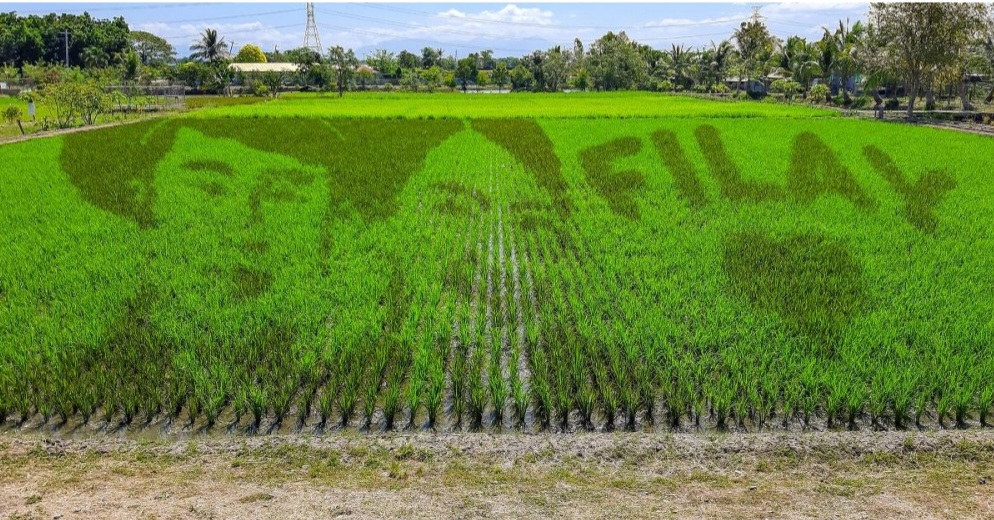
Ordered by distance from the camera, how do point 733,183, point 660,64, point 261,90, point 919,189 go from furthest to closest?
1. point 660,64
2. point 261,90
3. point 733,183
4. point 919,189

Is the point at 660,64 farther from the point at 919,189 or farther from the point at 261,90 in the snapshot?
the point at 919,189

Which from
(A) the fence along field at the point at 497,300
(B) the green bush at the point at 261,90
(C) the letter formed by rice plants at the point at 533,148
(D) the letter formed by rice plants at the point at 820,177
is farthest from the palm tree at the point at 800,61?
(B) the green bush at the point at 261,90

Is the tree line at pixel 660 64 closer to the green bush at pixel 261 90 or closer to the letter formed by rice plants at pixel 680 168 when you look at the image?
the green bush at pixel 261 90

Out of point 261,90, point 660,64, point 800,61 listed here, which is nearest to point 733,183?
point 800,61

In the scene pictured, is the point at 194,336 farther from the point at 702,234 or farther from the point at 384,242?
the point at 702,234

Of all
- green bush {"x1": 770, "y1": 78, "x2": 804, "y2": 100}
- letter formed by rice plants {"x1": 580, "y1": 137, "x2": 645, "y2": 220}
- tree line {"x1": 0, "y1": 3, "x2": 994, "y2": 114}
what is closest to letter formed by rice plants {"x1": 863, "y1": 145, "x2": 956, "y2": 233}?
letter formed by rice plants {"x1": 580, "y1": 137, "x2": 645, "y2": 220}

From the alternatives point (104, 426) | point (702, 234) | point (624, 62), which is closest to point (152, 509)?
point (104, 426)

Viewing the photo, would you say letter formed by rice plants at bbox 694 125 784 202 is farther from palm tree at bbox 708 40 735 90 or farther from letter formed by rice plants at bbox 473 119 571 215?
palm tree at bbox 708 40 735 90
